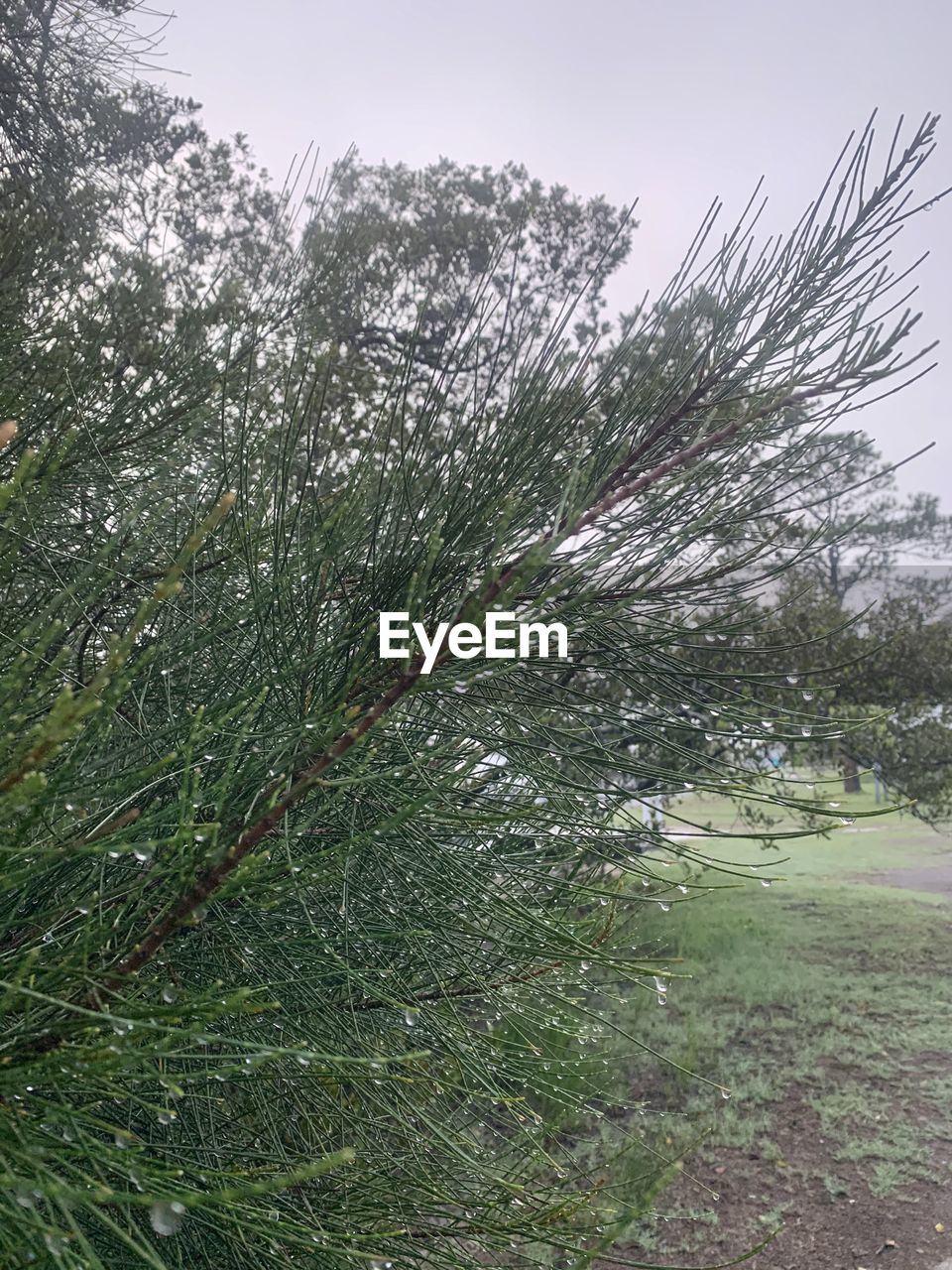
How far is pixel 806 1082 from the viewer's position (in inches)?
218

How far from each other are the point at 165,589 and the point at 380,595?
19.4 inches

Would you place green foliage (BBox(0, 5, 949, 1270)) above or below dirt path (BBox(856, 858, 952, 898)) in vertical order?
above

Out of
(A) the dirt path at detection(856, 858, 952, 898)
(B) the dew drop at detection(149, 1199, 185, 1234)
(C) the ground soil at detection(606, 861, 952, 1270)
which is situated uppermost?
(B) the dew drop at detection(149, 1199, 185, 1234)

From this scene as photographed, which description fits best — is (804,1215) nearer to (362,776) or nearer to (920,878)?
(362,776)

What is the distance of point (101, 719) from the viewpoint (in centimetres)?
80

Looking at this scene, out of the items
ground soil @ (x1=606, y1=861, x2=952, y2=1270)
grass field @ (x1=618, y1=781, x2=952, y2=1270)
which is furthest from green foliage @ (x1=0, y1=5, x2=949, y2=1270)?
ground soil @ (x1=606, y1=861, x2=952, y2=1270)

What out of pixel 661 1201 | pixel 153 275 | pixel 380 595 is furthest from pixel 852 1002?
pixel 380 595

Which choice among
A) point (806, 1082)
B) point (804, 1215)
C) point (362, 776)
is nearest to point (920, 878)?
point (806, 1082)

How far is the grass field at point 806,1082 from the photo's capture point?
164 inches

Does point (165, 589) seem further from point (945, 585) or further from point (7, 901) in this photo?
point (945, 585)

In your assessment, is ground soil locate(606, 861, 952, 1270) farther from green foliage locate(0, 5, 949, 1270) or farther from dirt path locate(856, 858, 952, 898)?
dirt path locate(856, 858, 952, 898)

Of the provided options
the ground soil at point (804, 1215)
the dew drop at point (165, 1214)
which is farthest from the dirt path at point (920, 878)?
the dew drop at point (165, 1214)

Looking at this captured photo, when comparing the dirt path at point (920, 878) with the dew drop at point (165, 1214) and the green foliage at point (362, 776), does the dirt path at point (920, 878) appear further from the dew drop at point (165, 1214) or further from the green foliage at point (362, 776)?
the dew drop at point (165, 1214)

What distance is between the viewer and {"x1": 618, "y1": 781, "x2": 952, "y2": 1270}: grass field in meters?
4.17
